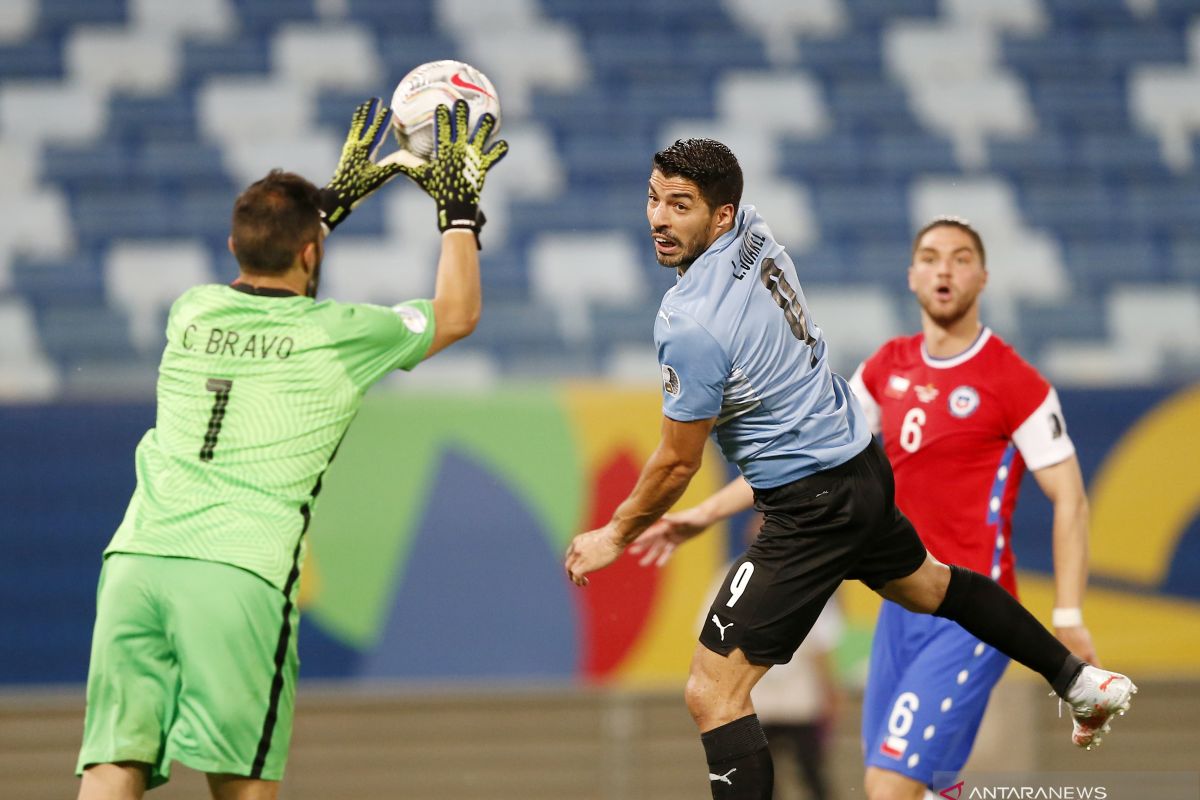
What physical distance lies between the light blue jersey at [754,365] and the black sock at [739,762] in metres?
0.71

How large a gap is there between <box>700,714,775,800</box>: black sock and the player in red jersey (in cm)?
92

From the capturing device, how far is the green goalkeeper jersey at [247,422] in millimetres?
3842

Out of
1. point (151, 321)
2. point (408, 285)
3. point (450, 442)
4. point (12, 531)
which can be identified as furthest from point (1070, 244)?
point (12, 531)

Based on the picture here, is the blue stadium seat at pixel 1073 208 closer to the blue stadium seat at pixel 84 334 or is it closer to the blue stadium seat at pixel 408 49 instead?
the blue stadium seat at pixel 408 49

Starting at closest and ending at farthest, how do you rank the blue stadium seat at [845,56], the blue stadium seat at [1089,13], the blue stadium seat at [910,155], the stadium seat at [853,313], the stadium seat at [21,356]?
the stadium seat at [21,356] < the stadium seat at [853,313] < the blue stadium seat at [910,155] < the blue stadium seat at [845,56] < the blue stadium seat at [1089,13]

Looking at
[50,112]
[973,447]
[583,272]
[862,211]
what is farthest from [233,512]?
[50,112]

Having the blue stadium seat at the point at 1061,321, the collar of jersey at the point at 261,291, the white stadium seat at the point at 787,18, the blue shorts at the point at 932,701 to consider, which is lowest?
the blue shorts at the point at 932,701

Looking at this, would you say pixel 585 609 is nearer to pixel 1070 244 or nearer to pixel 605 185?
pixel 605 185

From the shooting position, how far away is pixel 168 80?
42.4ft

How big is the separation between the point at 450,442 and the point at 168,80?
6028mm

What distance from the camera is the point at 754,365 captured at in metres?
4.11

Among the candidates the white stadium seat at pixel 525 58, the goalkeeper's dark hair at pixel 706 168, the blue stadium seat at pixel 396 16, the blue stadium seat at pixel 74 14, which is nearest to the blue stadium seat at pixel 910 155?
the white stadium seat at pixel 525 58

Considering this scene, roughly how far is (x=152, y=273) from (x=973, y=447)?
8.19m

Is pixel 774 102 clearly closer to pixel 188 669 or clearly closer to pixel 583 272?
pixel 583 272
